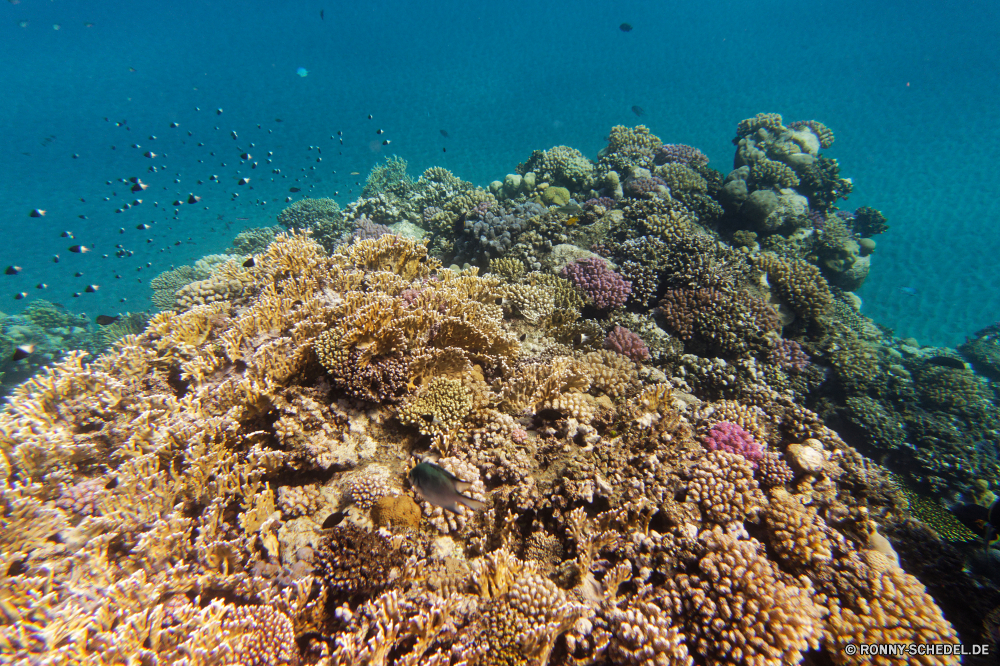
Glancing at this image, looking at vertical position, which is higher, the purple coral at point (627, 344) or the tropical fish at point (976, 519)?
the purple coral at point (627, 344)

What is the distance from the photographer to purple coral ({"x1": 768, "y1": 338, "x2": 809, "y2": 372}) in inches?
290

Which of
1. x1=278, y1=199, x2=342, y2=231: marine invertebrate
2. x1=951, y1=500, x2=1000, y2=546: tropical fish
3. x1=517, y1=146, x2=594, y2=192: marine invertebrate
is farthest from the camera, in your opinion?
x1=278, y1=199, x2=342, y2=231: marine invertebrate

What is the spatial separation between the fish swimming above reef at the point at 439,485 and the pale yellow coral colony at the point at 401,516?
0.73 m

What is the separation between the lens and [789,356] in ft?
25.6

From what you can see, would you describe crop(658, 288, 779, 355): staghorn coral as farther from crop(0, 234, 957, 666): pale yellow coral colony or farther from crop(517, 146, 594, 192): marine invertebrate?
crop(517, 146, 594, 192): marine invertebrate

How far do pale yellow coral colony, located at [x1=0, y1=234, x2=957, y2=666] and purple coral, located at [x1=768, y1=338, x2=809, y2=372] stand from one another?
2.32 m

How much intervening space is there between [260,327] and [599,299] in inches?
222

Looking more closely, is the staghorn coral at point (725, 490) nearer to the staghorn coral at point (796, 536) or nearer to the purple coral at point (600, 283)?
the staghorn coral at point (796, 536)

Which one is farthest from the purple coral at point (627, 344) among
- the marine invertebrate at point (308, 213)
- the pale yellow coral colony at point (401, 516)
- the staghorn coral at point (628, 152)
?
the marine invertebrate at point (308, 213)

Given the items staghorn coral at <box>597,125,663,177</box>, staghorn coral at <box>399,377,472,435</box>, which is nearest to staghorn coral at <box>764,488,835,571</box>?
staghorn coral at <box>399,377,472,435</box>

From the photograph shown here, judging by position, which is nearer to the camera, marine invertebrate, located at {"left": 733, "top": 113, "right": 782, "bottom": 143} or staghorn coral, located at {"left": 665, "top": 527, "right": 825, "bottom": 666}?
staghorn coral, located at {"left": 665, "top": 527, "right": 825, "bottom": 666}

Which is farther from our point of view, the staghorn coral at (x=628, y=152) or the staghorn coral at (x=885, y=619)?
the staghorn coral at (x=628, y=152)

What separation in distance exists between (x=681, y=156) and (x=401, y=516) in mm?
15482

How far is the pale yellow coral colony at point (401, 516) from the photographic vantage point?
2656 millimetres
